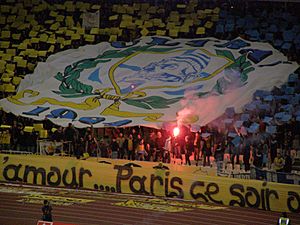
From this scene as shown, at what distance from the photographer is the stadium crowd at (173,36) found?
1311cm

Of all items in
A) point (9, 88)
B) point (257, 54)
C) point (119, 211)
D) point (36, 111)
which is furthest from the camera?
point (9, 88)

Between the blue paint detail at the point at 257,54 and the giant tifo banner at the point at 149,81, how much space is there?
0.02 meters

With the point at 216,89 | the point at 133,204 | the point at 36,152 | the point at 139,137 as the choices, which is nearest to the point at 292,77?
the point at 216,89

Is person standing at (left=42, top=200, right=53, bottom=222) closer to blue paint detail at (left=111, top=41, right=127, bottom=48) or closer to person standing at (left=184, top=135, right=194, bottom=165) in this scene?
person standing at (left=184, top=135, right=194, bottom=165)

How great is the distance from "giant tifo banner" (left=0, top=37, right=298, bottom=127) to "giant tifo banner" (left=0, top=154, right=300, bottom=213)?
150 cm

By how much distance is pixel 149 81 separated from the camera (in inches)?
593

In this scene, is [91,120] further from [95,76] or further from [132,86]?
[95,76]

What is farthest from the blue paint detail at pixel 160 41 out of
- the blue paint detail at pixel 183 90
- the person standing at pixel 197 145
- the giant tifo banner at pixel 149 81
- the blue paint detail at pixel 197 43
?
the person standing at pixel 197 145

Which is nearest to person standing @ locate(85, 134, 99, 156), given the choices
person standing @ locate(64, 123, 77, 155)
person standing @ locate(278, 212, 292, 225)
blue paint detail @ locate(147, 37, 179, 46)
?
person standing @ locate(64, 123, 77, 155)

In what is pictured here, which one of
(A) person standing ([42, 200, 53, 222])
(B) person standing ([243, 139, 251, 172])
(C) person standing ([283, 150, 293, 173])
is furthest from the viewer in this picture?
(B) person standing ([243, 139, 251, 172])

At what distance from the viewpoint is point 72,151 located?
14.1m

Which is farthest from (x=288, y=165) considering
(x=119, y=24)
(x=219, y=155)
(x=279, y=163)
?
(x=119, y=24)

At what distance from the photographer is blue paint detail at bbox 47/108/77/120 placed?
14.6 m

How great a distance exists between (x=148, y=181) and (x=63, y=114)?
3.27m
